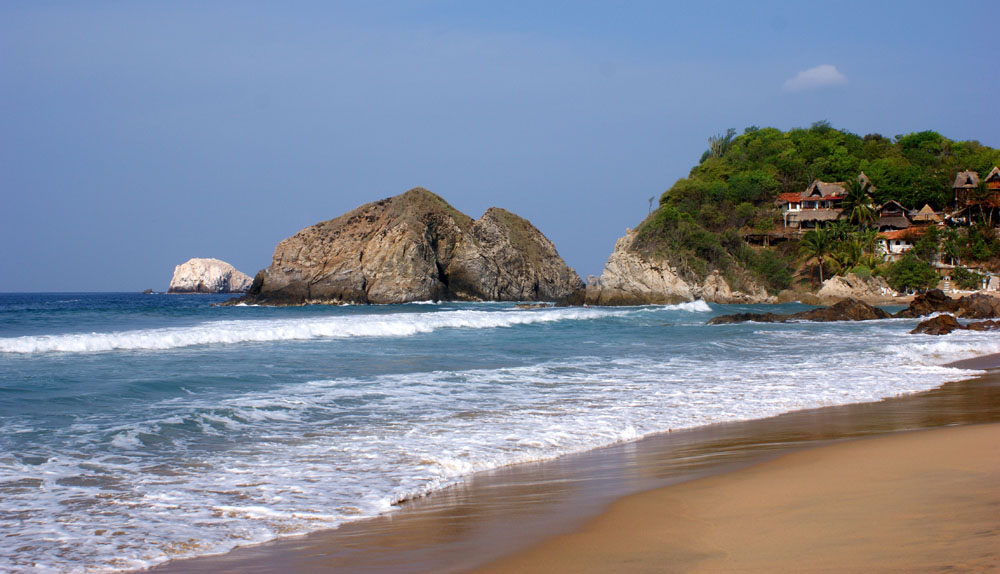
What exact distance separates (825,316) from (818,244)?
26.9m

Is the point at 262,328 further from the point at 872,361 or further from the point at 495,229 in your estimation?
the point at 495,229

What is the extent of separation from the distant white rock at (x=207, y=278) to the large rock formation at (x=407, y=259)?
86.8 metres

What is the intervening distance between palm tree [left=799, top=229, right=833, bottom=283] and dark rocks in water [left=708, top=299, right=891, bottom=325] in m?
24.4

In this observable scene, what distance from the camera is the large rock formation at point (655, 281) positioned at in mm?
54125

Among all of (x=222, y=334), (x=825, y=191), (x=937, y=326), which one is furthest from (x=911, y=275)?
(x=222, y=334)

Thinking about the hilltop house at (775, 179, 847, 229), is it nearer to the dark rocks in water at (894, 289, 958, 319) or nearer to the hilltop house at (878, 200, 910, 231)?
the hilltop house at (878, 200, 910, 231)

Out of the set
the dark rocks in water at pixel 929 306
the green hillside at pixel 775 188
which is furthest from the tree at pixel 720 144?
Answer: the dark rocks in water at pixel 929 306

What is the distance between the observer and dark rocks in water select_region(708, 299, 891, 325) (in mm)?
32062

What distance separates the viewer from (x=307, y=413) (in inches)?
353

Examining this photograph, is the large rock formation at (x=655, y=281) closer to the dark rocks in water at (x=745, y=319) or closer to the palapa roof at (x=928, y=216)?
the palapa roof at (x=928, y=216)

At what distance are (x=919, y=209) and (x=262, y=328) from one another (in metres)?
64.2

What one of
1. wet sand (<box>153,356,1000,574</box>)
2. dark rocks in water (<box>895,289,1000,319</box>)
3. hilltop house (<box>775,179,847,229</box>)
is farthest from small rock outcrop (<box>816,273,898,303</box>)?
wet sand (<box>153,356,1000,574</box>)

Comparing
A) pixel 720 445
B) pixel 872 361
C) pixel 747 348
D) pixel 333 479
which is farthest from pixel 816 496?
pixel 747 348

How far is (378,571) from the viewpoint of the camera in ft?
11.9
